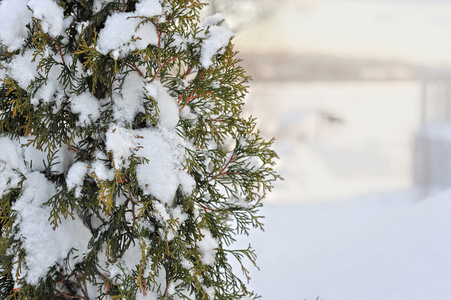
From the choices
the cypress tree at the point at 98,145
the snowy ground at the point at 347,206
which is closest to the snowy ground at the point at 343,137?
the snowy ground at the point at 347,206

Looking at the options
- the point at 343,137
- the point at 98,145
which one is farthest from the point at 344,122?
the point at 98,145

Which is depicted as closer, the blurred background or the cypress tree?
the cypress tree

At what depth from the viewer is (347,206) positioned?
16.5m

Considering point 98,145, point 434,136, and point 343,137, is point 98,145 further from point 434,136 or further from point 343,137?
point 434,136

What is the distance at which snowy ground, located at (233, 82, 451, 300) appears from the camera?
4598 mm

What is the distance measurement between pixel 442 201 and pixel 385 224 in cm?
70

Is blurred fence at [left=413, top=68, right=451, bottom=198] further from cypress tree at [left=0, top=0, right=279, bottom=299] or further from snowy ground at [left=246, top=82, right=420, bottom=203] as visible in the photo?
cypress tree at [left=0, top=0, right=279, bottom=299]

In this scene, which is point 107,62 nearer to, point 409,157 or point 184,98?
point 184,98

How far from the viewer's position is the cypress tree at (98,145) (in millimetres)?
2057

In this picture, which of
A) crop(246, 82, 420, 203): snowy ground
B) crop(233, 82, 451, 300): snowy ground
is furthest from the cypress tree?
crop(246, 82, 420, 203): snowy ground

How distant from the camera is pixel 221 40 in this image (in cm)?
234

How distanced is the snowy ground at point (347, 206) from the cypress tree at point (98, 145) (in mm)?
2777

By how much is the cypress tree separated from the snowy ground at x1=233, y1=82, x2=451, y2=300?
2.78 m

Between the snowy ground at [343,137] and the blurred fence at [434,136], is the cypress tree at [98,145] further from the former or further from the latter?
the blurred fence at [434,136]
